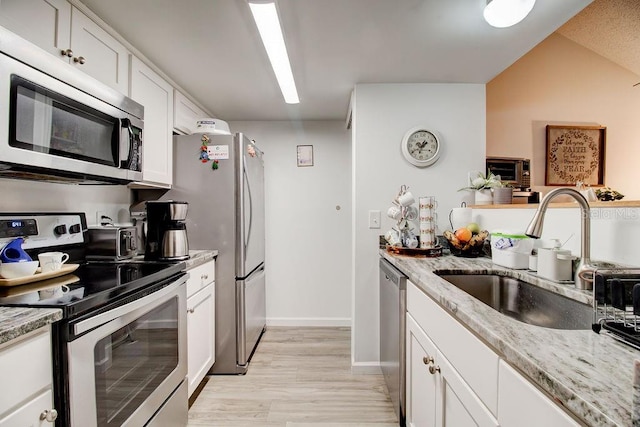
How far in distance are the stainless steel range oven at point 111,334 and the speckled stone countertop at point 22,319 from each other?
0.09 feet

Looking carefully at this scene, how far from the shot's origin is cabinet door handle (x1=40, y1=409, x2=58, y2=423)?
32.9 inches

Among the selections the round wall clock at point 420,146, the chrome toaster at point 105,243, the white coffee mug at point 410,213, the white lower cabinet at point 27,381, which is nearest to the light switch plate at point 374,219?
the white coffee mug at point 410,213

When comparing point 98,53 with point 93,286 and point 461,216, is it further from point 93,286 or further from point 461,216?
point 461,216

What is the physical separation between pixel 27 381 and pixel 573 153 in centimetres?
351

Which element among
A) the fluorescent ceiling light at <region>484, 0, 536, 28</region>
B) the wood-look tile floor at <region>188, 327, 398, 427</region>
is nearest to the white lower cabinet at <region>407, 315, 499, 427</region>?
the wood-look tile floor at <region>188, 327, 398, 427</region>

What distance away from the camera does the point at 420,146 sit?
2.24 metres

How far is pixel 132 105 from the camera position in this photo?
1559 mm

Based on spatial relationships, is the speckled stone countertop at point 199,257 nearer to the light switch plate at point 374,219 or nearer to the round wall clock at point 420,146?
the light switch plate at point 374,219

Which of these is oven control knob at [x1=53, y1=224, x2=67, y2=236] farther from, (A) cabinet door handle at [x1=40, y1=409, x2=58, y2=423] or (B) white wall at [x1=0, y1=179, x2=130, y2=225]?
(A) cabinet door handle at [x1=40, y1=409, x2=58, y2=423]

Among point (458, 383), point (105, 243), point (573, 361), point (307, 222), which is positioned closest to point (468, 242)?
point (458, 383)

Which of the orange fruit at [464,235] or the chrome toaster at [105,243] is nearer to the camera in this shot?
the chrome toaster at [105,243]

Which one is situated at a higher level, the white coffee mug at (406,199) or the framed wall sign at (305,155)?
the framed wall sign at (305,155)

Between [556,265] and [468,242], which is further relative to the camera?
[468,242]

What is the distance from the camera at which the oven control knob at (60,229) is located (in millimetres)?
1488
